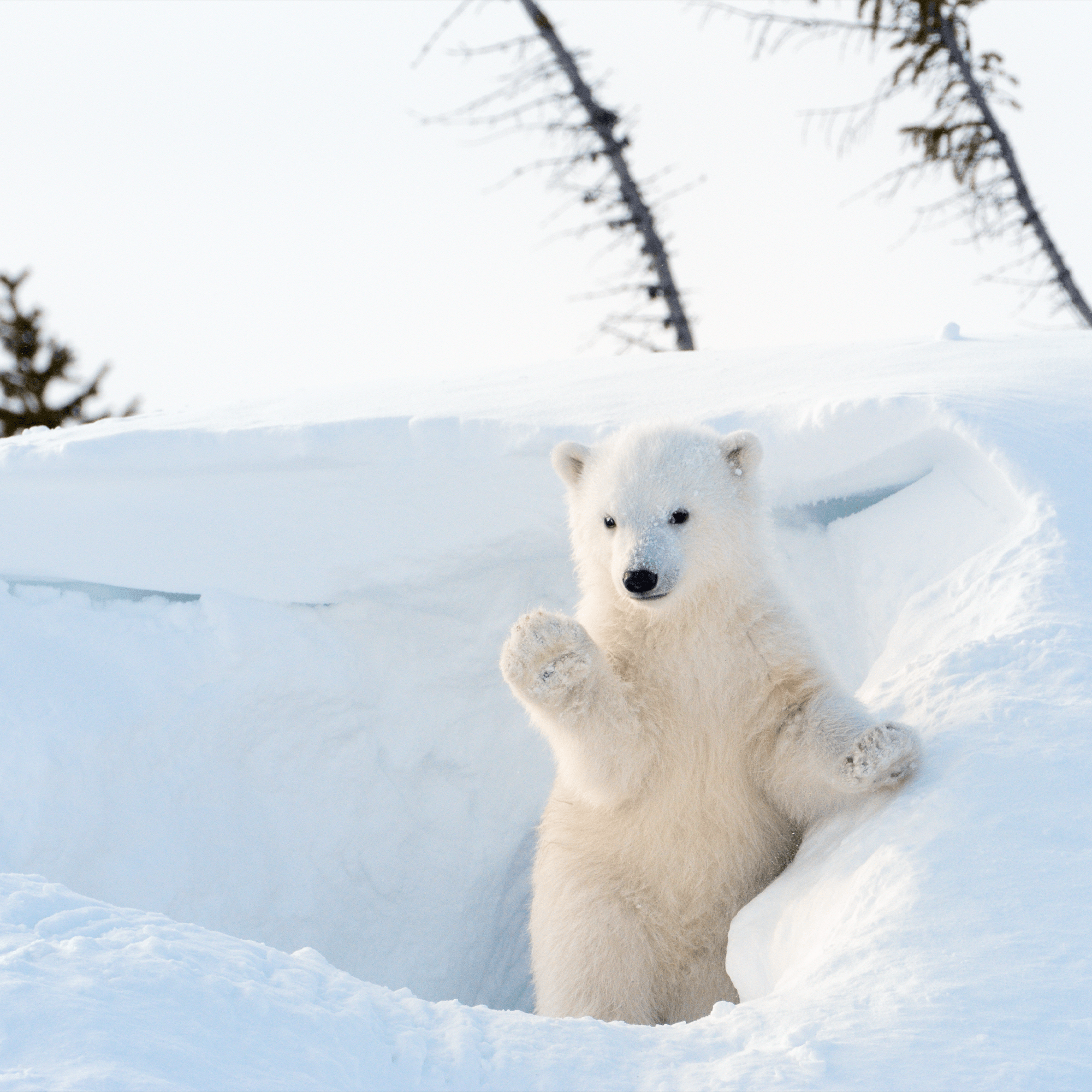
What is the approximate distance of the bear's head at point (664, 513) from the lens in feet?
8.08

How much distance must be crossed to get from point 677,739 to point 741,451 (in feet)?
2.92

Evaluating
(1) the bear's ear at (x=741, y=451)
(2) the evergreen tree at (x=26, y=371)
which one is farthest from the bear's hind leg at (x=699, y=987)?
(2) the evergreen tree at (x=26, y=371)

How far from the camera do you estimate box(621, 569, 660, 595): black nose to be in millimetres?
2379

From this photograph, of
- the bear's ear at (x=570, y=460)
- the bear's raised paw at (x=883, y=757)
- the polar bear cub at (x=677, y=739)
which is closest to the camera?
the bear's raised paw at (x=883, y=757)

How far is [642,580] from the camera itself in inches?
93.7

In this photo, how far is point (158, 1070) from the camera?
124cm

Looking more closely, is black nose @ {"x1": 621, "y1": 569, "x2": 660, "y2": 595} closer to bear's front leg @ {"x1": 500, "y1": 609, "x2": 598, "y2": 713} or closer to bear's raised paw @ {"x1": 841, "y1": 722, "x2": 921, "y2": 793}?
bear's front leg @ {"x1": 500, "y1": 609, "x2": 598, "y2": 713}

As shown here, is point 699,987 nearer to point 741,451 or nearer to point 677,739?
point 677,739

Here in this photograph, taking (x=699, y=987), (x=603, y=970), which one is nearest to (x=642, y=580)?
(x=603, y=970)

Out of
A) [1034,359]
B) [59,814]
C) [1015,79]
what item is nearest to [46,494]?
[59,814]

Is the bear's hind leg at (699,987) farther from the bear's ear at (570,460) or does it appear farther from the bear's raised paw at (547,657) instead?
the bear's ear at (570,460)

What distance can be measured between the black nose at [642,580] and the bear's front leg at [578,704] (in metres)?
0.18

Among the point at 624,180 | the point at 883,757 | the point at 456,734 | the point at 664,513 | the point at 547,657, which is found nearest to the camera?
the point at 883,757

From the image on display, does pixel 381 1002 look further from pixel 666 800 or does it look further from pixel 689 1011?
Answer: pixel 689 1011
